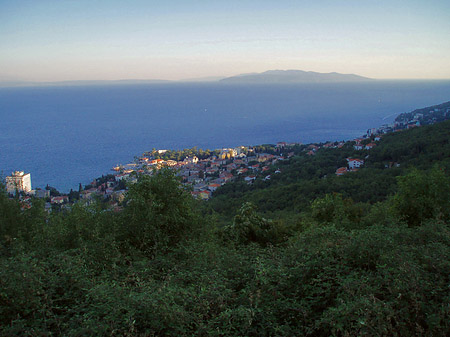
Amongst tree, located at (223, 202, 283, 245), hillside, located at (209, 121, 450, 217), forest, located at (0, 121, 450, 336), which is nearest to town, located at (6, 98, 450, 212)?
hillside, located at (209, 121, 450, 217)

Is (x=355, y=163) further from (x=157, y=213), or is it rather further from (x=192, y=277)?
(x=192, y=277)

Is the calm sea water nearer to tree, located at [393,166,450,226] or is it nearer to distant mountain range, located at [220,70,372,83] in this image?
tree, located at [393,166,450,226]

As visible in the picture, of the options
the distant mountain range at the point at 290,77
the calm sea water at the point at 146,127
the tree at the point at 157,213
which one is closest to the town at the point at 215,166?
the calm sea water at the point at 146,127

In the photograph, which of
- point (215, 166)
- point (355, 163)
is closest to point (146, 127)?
point (215, 166)

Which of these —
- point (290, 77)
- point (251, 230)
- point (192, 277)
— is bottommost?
point (251, 230)

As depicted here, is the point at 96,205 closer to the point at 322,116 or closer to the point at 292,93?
the point at 322,116

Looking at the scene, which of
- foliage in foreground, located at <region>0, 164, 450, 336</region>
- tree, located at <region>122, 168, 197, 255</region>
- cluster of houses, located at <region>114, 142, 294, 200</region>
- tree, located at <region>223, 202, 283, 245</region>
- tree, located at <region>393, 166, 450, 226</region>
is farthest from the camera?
cluster of houses, located at <region>114, 142, 294, 200</region>
